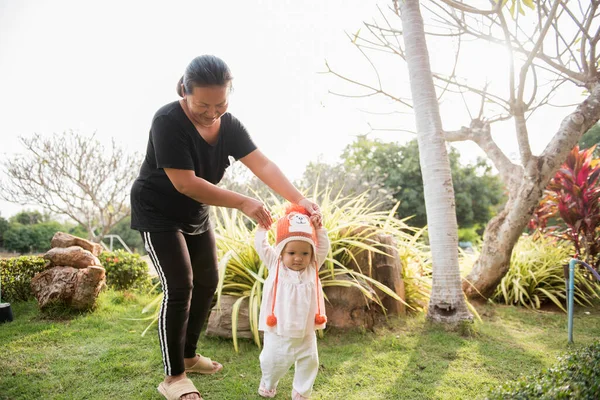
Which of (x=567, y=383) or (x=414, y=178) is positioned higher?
(x=414, y=178)

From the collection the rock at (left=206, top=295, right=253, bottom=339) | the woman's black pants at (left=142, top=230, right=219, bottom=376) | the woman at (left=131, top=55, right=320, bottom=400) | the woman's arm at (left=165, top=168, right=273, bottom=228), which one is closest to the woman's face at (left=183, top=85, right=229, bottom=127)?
the woman at (left=131, top=55, right=320, bottom=400)

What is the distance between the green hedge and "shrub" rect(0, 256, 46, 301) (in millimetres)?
4561

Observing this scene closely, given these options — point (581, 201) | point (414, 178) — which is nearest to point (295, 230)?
point (581, 201)

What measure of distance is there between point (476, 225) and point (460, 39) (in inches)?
409

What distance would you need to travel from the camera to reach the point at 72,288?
12.4 ft

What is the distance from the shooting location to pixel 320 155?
11.0 meters

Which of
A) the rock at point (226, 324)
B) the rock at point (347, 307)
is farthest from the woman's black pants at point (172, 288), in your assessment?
the rock at point (347, 307)

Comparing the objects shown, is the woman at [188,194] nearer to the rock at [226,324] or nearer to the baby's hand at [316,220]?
the baby's hand at [316,220]

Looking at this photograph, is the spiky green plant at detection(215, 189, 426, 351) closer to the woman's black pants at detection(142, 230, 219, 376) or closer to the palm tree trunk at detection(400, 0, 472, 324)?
the palm tree trunk at detection(400, 0, 472, 324)

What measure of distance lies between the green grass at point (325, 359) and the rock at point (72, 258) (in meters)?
0.58

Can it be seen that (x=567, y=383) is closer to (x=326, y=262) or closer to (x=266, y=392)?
(x=266, y=392)

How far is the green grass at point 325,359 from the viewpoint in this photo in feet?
7.29

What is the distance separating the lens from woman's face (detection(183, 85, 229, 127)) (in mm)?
1765

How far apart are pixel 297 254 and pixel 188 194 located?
60cm
